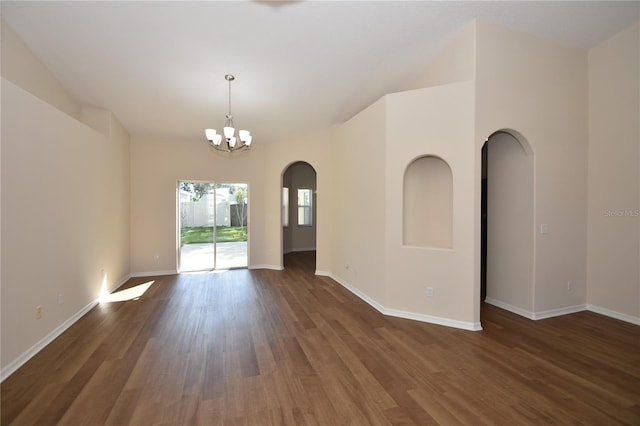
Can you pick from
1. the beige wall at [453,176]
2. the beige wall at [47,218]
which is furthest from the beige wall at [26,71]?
the beige wall at [47,218]

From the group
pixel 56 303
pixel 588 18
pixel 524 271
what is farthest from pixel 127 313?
pixel 588 18

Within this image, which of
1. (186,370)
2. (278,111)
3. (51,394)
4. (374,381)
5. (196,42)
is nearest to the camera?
(51,394)

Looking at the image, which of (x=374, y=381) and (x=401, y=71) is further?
(x=401, y=71)

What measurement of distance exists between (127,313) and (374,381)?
361 centimetres

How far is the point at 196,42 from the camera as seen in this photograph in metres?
3.23

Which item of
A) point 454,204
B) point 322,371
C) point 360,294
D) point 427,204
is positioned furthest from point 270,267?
point 454,204

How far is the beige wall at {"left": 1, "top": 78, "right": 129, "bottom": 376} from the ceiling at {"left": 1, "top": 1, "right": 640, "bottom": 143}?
83 centimetres

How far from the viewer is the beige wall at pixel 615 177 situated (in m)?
3.66

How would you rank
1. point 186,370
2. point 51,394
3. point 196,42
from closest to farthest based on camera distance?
point 51,394, point 186,370, point 196,42

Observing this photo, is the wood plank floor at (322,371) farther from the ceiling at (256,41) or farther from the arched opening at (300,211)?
the arched opening at (300,211)

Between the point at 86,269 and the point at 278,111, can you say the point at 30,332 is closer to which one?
the point at 86,269

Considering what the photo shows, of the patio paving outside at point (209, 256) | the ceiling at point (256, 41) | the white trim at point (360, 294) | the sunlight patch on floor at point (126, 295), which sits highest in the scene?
the ceiling at point (256, 41)

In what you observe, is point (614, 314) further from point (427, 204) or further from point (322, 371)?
point (322, 371)

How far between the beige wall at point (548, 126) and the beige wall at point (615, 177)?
5.0 inches
